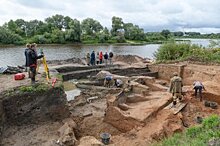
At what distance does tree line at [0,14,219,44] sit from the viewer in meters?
61.8

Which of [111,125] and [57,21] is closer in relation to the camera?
[111,125]

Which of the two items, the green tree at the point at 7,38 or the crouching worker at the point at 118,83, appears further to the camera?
the green tree at the point at 7,38

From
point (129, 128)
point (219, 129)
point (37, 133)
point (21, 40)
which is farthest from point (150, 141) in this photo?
point (21, 40)

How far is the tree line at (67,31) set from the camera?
61.8 m

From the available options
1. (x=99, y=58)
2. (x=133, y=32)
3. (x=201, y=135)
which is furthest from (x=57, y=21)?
(x=201, y=135)

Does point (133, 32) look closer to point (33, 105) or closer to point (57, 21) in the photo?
point (57, 21)

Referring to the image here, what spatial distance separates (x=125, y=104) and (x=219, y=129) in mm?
7527

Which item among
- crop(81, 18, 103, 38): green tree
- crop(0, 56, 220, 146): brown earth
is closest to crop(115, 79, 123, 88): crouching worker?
crop(0, 56, 220, 146): brown earth

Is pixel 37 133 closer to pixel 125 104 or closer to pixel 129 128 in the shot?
pixel 129 128

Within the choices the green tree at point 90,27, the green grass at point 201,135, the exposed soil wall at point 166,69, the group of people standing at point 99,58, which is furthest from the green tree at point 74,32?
the green grass at point 201,135

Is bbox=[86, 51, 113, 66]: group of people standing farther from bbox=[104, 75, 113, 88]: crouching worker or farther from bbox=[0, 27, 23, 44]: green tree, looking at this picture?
bbox=[0, 27, 23, 44]: green tree

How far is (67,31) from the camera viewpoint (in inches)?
2467

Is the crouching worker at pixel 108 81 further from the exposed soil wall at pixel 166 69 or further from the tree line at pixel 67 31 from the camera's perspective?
the tree line at pixel 67 31

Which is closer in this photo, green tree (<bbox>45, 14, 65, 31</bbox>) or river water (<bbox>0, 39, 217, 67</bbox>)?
river water (<bbox>0, 39, 217, 67</bbox>)
